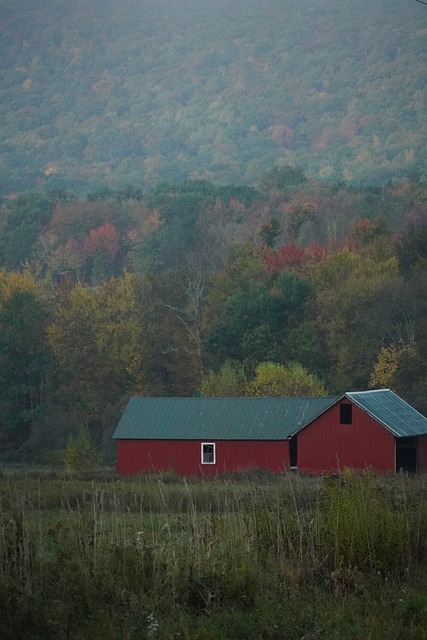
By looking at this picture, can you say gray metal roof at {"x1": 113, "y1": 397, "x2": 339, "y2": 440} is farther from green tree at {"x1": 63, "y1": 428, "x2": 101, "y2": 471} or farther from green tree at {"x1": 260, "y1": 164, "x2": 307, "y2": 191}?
green tree at {"x1": 260, "y1": 164, "x2": 307, "y2": 191}

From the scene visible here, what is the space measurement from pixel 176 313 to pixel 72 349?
22.3ft

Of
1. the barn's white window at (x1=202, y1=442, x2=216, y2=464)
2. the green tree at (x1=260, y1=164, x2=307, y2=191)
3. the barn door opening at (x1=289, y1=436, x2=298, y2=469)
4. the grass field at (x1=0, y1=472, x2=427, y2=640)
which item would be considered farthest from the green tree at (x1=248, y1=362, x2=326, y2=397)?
the green tree at (x1=260, y1=164, x2=307, y2=191)

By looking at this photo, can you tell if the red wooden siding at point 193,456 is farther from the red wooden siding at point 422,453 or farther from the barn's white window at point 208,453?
the red wooden siding at point 422,453

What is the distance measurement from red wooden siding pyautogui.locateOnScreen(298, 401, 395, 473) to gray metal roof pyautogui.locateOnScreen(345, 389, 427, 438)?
0.26 m

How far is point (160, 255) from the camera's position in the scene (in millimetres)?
137375

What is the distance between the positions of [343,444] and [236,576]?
32.4m

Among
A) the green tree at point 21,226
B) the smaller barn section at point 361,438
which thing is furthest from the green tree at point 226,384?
the green tree at point 21,226

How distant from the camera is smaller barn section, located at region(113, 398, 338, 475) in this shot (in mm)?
46500

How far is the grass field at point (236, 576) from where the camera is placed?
1220 centimetres

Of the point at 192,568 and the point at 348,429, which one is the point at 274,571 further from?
the point at 348,429

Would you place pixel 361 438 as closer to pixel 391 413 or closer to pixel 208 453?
pixel 391 413

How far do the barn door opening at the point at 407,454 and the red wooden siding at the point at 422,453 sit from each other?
8.1 inches

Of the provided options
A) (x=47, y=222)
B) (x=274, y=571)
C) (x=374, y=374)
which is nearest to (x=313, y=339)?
(x=374, y=374)

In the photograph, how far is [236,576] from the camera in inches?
529
